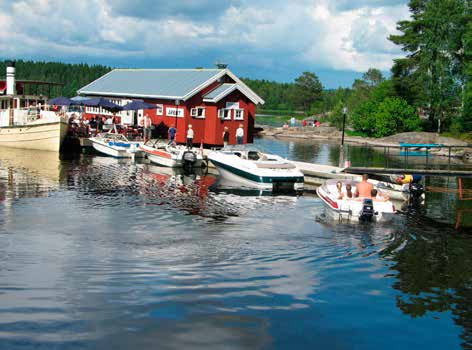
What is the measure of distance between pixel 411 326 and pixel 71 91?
6212 inches

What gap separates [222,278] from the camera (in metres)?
13.6

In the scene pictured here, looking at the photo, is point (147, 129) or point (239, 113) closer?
point (147, 129)

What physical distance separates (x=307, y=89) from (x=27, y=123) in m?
119

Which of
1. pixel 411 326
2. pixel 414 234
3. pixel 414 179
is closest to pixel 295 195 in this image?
pixel 414 179

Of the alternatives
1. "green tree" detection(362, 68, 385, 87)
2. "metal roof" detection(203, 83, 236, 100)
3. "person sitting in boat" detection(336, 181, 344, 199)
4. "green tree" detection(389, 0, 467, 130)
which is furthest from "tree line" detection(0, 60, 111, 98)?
"person sitting in boat" detection(336, 181, 344, 199)

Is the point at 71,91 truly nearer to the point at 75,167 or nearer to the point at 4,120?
the point at 4,120

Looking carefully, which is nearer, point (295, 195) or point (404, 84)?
point (295, 195)

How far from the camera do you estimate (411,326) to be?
1135 cm

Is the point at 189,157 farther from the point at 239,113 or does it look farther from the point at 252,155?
the point at 239,113

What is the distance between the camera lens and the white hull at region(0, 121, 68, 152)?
41.1 metres

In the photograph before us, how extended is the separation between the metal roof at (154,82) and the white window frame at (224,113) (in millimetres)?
2222

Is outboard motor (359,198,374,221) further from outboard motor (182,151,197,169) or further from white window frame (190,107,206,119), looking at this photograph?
white window frame (190,107,206,119)

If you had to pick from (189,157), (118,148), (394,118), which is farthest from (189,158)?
(394,118)

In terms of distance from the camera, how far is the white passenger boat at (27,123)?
41.2 metres
